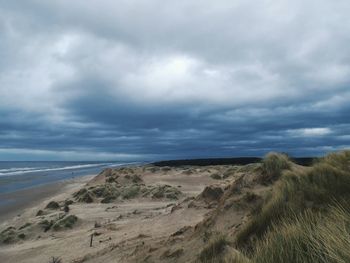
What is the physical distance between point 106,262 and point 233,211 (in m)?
2.92

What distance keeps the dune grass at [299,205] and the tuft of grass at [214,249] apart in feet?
0.83

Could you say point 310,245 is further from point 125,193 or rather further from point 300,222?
point 125,193

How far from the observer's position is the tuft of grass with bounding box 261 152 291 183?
1017cm

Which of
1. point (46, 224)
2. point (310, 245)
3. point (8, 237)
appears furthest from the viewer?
point (46, 224)

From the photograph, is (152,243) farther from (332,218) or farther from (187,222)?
(332,218)

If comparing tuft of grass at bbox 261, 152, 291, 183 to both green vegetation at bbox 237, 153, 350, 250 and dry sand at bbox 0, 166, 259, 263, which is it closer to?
dry sand at bbox 0, 166, 259, 263

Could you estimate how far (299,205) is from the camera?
22.7 ft

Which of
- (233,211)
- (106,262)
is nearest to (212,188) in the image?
(233,211)

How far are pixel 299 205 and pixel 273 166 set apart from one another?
360cm

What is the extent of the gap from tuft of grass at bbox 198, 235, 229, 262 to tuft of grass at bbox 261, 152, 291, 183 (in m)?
3.75

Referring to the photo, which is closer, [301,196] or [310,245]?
[310,245]

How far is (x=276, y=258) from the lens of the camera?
4465mm

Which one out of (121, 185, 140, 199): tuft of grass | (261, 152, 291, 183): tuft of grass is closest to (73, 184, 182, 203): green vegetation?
(121, 185, 140, 199): tuft of grass

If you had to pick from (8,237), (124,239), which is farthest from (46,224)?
(124,239)
